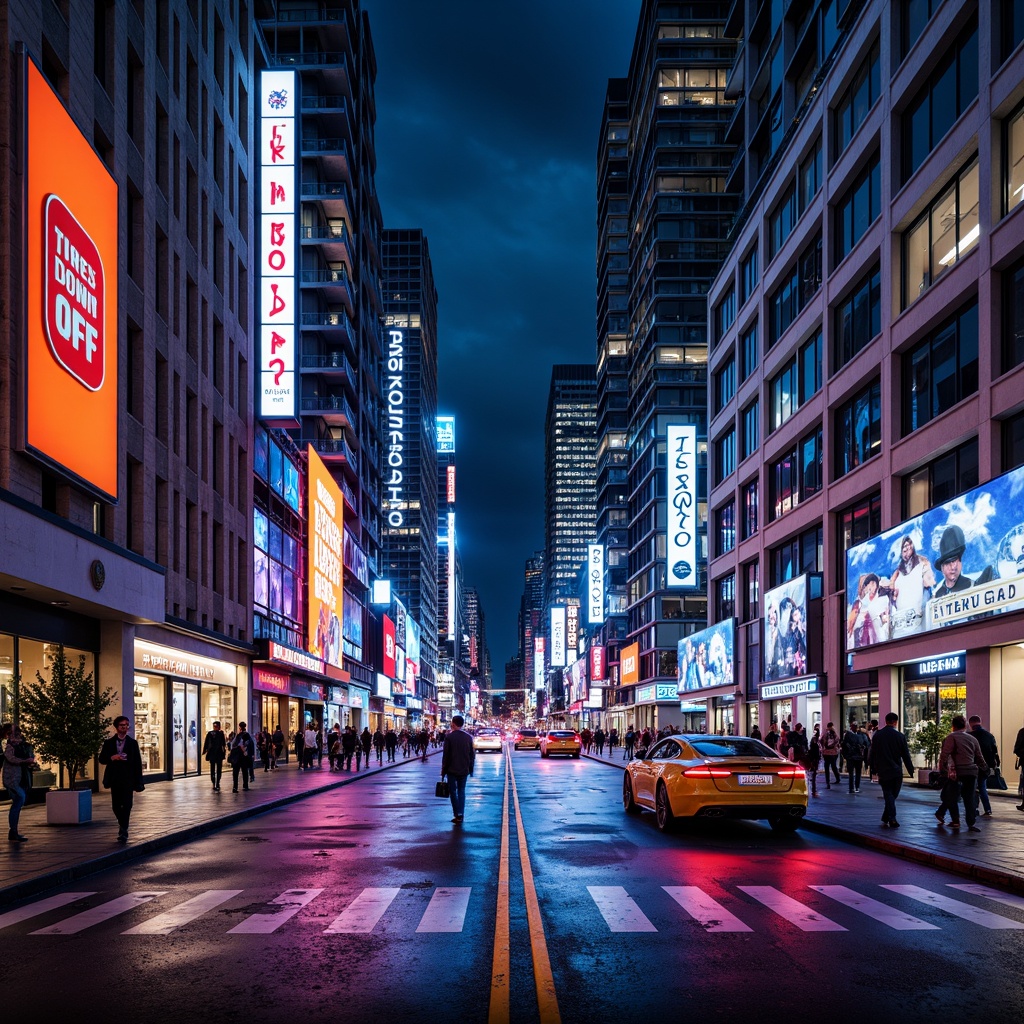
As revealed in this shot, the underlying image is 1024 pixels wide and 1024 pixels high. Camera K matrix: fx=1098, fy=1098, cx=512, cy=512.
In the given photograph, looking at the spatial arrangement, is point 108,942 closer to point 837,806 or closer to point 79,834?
point 79,834

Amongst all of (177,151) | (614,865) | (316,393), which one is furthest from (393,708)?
(614,865)

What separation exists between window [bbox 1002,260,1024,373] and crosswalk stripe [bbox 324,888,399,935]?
19382 millimetres

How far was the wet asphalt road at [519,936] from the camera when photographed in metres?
6.92

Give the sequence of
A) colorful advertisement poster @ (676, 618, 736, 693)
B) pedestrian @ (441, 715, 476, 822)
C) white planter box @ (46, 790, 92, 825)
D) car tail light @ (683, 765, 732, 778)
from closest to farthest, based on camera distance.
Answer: car tail light @ (683, 765, 732, 778) → white planter box @ (46, 790, 92, 825) → pedestrian @ (441, 715, 476, 822) → colorful advertisement poster @ (676, 618, 736, 693)

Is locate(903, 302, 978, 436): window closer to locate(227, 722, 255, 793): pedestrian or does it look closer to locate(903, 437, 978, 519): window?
locate(903, 437, 978, 519): window

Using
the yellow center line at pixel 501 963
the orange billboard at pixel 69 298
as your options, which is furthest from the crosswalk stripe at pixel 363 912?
the orange billboard at pixel 69 298

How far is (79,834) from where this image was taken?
17.1 meters

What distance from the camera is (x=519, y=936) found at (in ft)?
29.5

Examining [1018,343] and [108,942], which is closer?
[108,942]

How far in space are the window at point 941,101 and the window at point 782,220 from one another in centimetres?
1227

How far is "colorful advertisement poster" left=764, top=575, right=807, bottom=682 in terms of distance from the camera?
39688 mm

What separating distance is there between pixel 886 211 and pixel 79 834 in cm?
2746

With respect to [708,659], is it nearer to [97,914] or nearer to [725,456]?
[725,456]

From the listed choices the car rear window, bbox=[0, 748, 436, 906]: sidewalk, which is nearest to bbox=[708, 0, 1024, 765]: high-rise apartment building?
the car rear window
